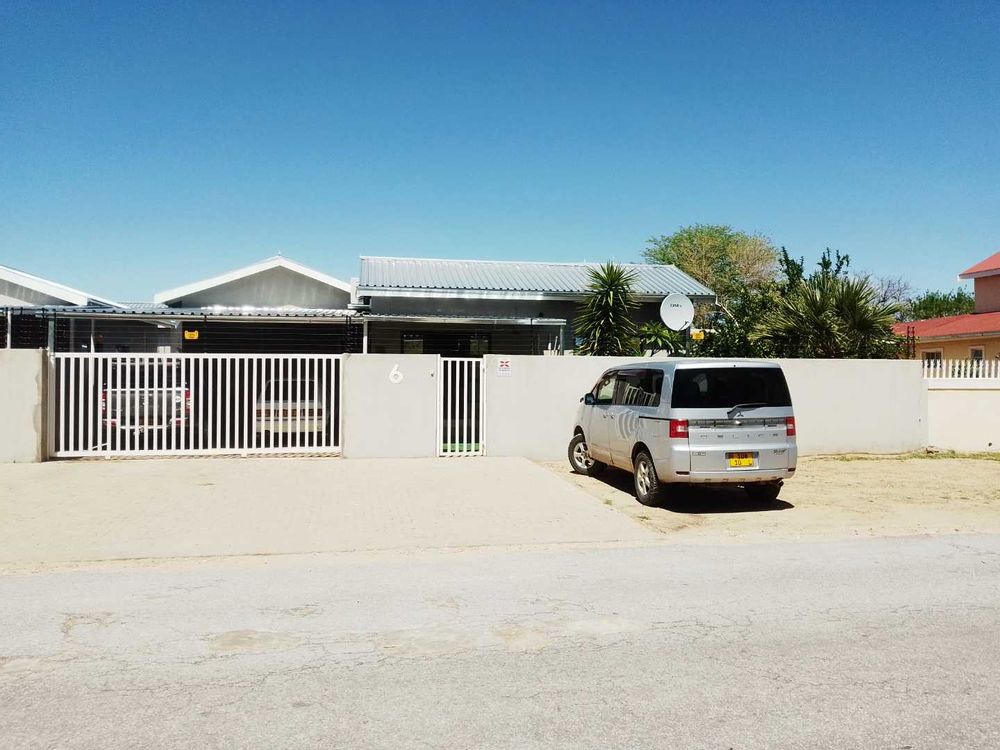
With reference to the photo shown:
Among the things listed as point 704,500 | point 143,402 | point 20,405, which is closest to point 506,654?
point 704,500

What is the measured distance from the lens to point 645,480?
34.0 feet

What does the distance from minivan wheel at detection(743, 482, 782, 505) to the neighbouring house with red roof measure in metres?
17.9

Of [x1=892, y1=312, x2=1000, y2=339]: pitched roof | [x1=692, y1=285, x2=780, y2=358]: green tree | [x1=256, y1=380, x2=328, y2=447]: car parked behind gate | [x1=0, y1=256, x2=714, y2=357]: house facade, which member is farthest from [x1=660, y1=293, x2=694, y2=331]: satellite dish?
[x1=892, y1=312, x2=1000, y2=339]: pitched roof

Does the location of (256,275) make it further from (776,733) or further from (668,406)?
(776,733)

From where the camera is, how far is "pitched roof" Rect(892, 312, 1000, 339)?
27009mm

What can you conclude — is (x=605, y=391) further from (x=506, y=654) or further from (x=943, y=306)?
(x=943, y=306)

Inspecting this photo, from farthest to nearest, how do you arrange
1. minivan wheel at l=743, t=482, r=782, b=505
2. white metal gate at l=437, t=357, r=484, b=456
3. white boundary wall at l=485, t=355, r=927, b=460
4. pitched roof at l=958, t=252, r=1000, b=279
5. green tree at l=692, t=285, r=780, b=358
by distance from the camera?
pitched roof at l=958, t=252, r=1000, b=279, green tree at l=692, t=285, r=780, b=358, white boundary wall at l=485, t=355, r=927, b=460, white metal gate at l=437, t=357, r=484, b=456, minivan wheel at l=743, t=482, r=782, b=505

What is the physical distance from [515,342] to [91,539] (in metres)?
13.5

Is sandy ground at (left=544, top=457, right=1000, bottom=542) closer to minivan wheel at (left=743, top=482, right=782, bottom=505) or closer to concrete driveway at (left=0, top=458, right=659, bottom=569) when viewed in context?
minivan wheel at (left=743, top=482, right=782, bottom=505)

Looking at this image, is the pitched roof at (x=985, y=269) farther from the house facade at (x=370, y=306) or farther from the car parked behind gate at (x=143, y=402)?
the car parked behind gate at (x=143, y=402)

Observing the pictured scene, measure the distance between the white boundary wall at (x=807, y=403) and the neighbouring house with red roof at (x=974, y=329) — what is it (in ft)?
35.8

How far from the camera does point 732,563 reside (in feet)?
23.9

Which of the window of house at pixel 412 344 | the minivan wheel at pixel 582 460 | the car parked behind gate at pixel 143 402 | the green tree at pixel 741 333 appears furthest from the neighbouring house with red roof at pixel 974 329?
the car parked behind gate at pixel 143 402

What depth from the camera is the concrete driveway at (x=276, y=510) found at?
7.89 m
